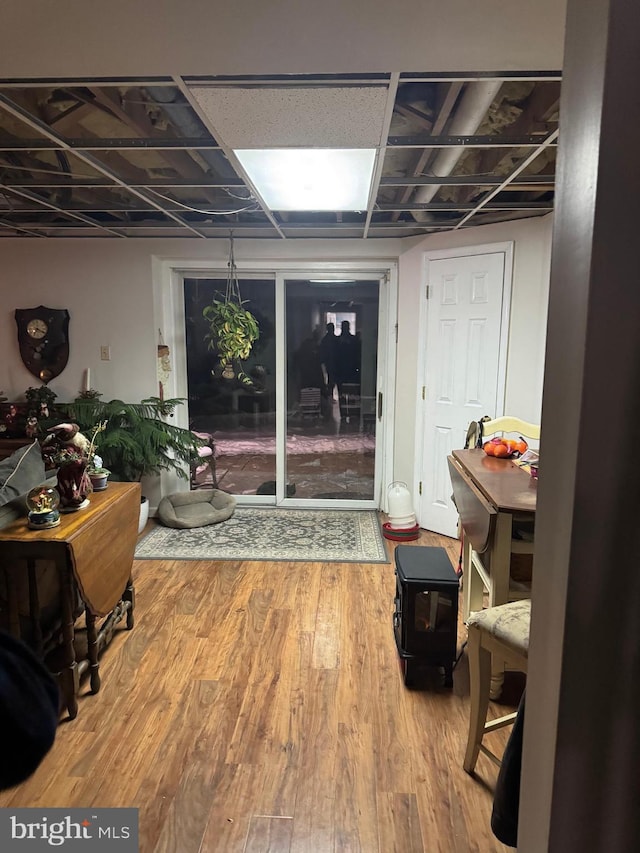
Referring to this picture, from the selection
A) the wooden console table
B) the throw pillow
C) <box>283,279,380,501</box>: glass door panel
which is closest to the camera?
the wooden console table

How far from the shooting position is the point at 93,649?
6.62ft

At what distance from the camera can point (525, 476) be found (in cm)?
209

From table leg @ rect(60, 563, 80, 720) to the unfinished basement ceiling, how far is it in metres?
1.58

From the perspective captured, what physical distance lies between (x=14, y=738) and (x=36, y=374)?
3.68 m


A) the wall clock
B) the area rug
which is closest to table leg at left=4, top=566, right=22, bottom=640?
the area rug

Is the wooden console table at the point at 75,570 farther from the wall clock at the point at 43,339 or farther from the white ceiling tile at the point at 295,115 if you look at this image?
the wall clock at the point at 43,339

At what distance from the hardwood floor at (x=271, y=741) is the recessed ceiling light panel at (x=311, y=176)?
Answer: 2101 mm

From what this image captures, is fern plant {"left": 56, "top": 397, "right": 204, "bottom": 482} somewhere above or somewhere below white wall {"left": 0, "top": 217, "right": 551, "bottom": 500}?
below

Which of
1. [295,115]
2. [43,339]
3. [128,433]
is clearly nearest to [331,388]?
[128,433]

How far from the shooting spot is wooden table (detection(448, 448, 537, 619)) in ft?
5.80

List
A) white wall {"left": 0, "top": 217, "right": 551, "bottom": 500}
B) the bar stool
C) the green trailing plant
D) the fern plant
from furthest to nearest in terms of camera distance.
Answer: white wall {"left": 0, "top": 217, "right": 551, "bottom": 500} < the green trailing plant < the fern plant < the bar stool

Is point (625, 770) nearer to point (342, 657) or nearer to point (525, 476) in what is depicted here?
point (525, 476)

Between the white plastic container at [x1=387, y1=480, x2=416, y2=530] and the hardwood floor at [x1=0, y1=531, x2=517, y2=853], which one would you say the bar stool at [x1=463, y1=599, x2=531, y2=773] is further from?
the white plastic container at [x1=387, y1=480, x2=416, y2=530]

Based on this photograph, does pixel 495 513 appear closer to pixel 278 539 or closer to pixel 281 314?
pixel 278 539
